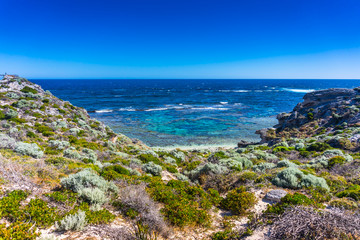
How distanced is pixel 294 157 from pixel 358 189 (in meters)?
8.39

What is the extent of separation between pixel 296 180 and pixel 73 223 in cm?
749

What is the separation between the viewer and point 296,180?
286 inches

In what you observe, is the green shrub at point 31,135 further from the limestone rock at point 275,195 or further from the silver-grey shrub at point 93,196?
the limestone rock at point 275,195

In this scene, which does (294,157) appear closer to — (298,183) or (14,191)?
(298,183)

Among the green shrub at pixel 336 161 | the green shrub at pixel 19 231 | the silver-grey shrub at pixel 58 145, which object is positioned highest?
the green shrub at pixel 19 231

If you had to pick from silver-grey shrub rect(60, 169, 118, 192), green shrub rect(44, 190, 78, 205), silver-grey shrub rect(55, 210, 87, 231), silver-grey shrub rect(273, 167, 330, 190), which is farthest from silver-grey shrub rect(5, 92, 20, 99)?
silver-grey shrub rect(273, 167, 330, 190)

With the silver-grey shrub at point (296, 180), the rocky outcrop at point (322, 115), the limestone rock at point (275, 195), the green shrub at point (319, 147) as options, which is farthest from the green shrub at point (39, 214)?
the rocky outcrop at point (322, 115)

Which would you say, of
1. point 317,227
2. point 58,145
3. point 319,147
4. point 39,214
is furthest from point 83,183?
point 319,147

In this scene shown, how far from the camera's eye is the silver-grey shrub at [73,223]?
13.5 feet

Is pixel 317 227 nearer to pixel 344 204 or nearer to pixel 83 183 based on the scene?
pixel 344 204

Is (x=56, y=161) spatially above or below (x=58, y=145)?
above

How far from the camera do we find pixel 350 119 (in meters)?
23.3

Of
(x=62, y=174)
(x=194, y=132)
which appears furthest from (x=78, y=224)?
(x=194, y=132)

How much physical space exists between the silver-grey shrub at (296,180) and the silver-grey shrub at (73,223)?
682 centimetres
